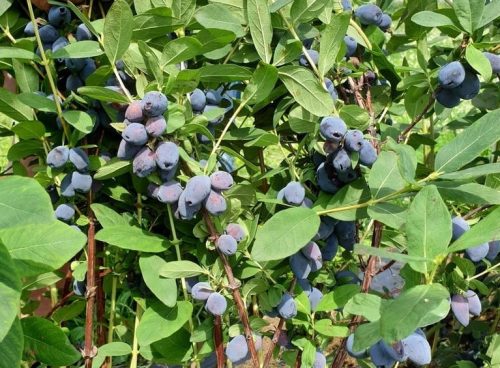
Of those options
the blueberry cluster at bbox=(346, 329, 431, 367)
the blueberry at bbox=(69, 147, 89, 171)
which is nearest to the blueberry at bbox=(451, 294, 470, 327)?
the blueberry cluster at bbox=(346, 329, 431, 367)

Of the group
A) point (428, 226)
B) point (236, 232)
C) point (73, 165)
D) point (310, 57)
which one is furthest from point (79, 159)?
point (428, 226)

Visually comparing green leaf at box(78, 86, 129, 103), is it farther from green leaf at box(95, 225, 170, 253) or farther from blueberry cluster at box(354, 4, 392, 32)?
blueberry cluster at box(354, 4, 392, 32)

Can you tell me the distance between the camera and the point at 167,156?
2.55ft

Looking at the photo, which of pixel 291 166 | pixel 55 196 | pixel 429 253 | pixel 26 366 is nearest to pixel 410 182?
pixel 429 253

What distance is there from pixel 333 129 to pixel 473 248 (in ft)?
0.80

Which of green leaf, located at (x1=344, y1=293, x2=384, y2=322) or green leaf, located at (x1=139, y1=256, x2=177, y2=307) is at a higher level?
green leaf, located at (x1=344, y1=293, x2=384, y2=322)

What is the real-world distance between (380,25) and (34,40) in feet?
1.70

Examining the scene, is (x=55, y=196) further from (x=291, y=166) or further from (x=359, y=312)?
(x=359, y=312)

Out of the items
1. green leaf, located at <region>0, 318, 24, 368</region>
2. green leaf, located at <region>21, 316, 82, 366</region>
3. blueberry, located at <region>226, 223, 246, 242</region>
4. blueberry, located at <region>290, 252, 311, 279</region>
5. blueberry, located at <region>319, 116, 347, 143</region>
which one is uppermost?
blueberry, located at <region>319, 116, 347, 143</region>

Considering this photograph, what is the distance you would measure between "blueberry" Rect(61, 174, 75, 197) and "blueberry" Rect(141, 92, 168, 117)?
0.63 ft

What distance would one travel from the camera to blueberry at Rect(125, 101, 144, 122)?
783mm

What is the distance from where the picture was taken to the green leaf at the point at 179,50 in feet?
2.72

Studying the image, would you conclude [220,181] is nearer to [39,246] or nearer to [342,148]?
[342,148]

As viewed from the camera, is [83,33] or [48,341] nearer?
[48,341]
